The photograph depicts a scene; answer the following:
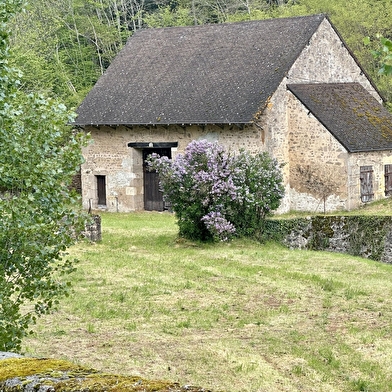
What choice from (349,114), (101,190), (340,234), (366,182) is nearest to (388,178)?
(366,182)

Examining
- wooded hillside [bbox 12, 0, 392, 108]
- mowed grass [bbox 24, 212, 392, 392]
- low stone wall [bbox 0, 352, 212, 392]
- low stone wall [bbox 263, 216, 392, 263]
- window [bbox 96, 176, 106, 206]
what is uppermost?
wooded hillside [bbox 12, 0, 392, 108]

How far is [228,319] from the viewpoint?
12938mm

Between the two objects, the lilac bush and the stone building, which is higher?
the stone building

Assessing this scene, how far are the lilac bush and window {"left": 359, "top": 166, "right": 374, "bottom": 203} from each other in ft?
25.7

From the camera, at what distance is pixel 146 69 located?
3359 cm

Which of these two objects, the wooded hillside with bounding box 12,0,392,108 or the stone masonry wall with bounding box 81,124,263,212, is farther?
the wooded hillside with bounding box 12,0,392,108

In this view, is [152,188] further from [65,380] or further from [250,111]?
[65,380]

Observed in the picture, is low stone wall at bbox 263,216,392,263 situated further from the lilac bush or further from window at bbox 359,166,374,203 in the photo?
window at bbox 359,166,374,203

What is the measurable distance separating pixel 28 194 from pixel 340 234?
51.4 feet

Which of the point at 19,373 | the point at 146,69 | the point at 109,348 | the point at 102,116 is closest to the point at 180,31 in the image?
the point at 146,69

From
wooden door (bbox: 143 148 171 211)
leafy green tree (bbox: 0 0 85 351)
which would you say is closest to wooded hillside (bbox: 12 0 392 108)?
wooden door (bbox: 143 148 171 211)

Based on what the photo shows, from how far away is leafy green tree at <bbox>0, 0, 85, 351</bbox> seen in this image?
26.2ft

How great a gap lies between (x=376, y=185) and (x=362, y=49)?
529 inches

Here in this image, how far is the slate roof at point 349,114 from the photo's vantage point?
1142 inches
